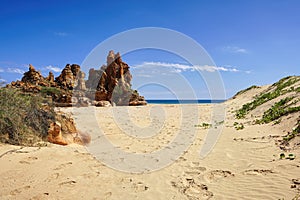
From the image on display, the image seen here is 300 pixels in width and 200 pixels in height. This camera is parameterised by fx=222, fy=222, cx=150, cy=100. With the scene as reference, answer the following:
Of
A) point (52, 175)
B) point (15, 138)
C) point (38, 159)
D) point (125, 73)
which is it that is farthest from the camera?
point (125, 73)

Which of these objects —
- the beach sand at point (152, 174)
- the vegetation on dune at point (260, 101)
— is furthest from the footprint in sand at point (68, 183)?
the vegetation on dune at point (260, 101)

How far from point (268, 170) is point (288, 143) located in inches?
78.8

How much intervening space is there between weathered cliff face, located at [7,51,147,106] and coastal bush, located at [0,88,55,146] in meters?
16.9

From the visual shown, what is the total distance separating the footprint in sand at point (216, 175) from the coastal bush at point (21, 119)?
4.58m

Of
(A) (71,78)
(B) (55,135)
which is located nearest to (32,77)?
(A) (71,78)

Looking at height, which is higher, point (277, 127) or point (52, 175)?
point (277, 127)

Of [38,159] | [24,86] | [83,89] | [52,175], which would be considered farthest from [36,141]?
[83,89]

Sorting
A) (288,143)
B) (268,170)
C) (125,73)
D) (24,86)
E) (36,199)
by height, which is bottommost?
(36,199)

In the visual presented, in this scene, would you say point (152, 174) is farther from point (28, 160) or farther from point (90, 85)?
point (90, 85)

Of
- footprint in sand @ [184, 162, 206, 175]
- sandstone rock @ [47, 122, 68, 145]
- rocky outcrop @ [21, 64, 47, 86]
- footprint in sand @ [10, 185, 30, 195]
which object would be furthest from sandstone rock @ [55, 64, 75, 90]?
footprint in sand @ [10, 185, 30, 195]

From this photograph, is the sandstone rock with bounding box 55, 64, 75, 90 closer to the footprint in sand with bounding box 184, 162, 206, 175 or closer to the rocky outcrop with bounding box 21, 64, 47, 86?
the rocky outcrop with bounding box 21, 64, 47, 86

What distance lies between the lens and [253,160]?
5227mm

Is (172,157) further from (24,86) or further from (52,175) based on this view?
(24,86)

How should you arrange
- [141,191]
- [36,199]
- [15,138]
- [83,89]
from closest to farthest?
[36,199] → [141,191] → [15,138] → [83,89]
